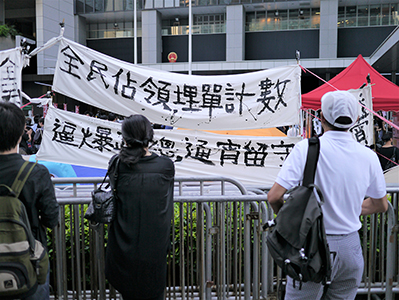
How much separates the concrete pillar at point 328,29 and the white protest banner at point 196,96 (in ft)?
66.8

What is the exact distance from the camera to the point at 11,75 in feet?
18.7

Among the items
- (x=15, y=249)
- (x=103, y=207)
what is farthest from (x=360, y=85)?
(x=15, y=249)

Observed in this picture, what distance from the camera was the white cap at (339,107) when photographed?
87.4 inches

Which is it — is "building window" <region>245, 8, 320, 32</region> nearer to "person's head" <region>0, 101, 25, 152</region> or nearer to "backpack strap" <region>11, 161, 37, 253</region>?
"person's head" <region>0, 101, 25, 152</region>

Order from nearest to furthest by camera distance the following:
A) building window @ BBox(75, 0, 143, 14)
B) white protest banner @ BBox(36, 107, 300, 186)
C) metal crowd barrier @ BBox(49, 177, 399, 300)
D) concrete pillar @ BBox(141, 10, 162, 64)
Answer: metal crowd barrier @ BBox(49, 177, 399, 300) → white protest banner @ BBox(36, 107, 300, 186) → concrete pillar @ BBox(141, 10, 162, 64) → building window @ BBox(75, 0, 143, 14)

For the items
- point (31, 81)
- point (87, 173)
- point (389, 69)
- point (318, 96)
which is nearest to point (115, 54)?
point (31, 81)

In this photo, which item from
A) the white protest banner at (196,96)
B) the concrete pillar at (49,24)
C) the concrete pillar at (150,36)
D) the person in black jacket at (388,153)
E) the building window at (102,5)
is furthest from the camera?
the building window at (102,5)

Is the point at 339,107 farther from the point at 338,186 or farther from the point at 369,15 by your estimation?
the point at 369,15

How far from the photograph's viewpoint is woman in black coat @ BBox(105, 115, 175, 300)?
2586mm

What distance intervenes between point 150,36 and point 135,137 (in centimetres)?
2477

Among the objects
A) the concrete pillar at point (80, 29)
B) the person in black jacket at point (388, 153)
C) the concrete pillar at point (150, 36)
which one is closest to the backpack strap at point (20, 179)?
the person in black jacket at point (388, 153)

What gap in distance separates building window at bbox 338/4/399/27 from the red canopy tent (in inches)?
652

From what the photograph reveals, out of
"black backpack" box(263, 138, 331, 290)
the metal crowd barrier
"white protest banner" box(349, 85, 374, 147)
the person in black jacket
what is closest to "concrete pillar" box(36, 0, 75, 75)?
the person in black jacket

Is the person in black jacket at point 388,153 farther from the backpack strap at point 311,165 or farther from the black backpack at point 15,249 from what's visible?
the black backpack at point 15,249
